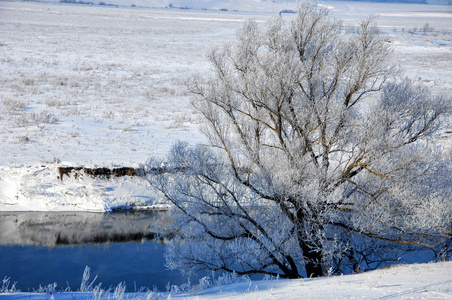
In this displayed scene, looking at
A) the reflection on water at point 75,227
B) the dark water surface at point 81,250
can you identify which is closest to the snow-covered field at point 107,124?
the reflection on water at point 75,227

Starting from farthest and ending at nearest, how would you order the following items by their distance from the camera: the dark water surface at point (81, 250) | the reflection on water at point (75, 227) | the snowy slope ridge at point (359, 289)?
the reflection on water at point (75, 227) < the dark water surface at point (81, 250) < the snowy slope ridge at point (359, 289)

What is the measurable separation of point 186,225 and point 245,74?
3.68m

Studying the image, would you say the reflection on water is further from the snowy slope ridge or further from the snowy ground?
the snowy slope ridge

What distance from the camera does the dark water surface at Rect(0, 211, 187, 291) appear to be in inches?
367

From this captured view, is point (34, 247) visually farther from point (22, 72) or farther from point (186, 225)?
point (22, 72)

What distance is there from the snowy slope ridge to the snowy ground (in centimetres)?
636

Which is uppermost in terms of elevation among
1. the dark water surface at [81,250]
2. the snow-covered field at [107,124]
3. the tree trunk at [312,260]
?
the snow-covered field at [107,124]

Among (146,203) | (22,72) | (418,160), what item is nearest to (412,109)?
(418,160)

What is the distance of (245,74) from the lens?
9.08m

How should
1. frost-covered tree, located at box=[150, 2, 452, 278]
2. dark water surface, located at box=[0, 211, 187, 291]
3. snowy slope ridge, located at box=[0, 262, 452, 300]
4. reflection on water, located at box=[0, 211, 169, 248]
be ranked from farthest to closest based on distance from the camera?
reflection on water, located at box=[0, 211, 169, 248]
dark water surface, located at box=[0, 211, 187, 291]
frost-covered tree, located at box=[150, 2, 452, 278]
snowy slope ridge, located at box=[0, 262, 452, 300]

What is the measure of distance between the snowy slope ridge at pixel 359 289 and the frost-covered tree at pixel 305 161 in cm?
223

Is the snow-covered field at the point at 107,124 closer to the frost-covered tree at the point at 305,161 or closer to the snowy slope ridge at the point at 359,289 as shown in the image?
the snowy slope ridge at the point at 359,289

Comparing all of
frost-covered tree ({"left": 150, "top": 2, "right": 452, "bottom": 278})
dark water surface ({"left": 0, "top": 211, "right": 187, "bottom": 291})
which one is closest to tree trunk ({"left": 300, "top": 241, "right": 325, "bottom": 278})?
frost-covered tree ({"left": 150, "top": 2, "right": 452, "bottom": 278})

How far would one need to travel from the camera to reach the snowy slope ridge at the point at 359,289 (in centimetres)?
466
